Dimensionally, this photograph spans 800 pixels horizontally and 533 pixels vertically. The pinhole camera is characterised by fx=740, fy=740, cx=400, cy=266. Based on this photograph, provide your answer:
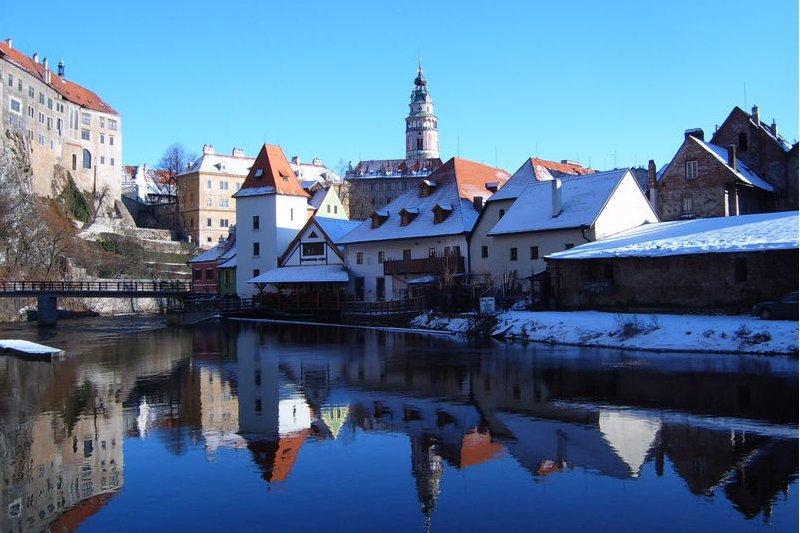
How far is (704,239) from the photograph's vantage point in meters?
34.5

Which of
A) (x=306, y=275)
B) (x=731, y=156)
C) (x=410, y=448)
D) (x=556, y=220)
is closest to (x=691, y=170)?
(x=731, y=156)

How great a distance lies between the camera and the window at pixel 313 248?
60094 millimetres

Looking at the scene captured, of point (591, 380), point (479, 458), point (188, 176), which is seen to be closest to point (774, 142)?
point (591, 380)

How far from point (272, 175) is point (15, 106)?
38607mm

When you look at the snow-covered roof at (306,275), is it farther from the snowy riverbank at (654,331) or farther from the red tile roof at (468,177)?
the snowy riverbank at (654,331)

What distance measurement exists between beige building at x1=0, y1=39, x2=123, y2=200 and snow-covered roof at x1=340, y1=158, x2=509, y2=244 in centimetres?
5003

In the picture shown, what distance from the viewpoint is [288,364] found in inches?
1028

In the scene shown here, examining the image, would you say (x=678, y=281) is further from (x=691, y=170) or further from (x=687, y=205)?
(x=691, y=170)

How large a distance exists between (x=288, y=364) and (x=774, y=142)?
42440 millimetres

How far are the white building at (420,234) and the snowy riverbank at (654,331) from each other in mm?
13234

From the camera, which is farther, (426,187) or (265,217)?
(265,217)

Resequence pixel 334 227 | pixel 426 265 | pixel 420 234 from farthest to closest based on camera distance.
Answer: pixel 334 227, pixel 420 234, pixel 426 265

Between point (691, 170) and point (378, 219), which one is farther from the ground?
point (691, 170)

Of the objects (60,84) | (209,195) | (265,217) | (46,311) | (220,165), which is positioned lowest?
(46,311)
